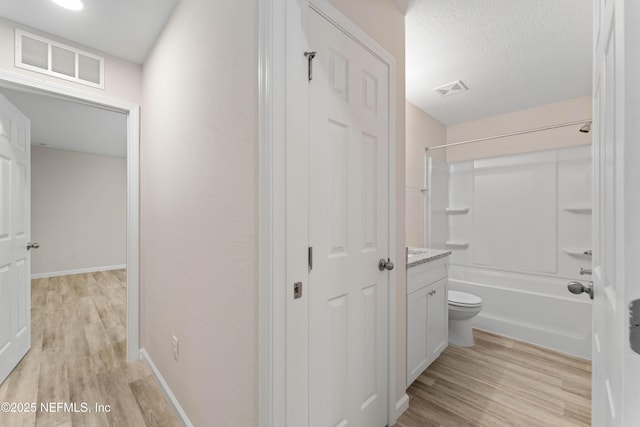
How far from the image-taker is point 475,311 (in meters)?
2.36

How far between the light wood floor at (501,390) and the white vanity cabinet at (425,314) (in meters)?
0.15

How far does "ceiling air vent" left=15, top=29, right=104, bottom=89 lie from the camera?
1.71 m

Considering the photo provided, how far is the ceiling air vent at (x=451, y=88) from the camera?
251 centimetres

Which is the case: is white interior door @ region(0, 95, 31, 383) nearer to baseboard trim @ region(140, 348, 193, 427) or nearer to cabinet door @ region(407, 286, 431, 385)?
baseboard trim @ region(140, 348, 193, 427)

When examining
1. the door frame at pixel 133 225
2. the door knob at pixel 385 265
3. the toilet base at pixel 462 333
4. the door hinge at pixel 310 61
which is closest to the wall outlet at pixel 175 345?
the door frame at pixel 133 225

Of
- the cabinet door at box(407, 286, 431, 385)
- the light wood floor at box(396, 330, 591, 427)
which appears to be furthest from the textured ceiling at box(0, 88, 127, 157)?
the light wood floor at box(396, 330, 591, 427)

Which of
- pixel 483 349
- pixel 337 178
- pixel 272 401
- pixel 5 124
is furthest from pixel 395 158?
pixel 5 124

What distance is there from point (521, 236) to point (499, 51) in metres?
2.10

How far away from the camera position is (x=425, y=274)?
190cm

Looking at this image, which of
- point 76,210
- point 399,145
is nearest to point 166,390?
point 399,145

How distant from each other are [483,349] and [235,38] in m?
3.00

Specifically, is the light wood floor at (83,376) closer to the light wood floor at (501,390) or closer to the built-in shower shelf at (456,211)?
the light wood floor at (501,390)

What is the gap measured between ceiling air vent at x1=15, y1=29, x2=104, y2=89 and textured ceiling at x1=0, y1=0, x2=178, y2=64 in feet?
0.25

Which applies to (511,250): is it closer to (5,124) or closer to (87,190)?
(5,124)
